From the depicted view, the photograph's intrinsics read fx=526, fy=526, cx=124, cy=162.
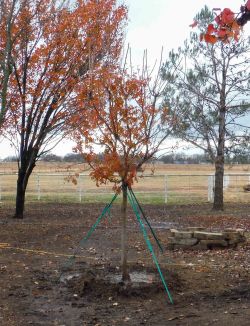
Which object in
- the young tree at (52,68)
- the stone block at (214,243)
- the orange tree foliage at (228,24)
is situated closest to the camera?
the orange tree foliage at (228,24)

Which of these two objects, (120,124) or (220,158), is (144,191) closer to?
(220,158)

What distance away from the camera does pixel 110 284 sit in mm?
7078

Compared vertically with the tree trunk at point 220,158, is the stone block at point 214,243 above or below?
below

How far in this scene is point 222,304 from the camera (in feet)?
20.1

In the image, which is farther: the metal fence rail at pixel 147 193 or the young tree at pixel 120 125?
the metal fence rail at pixel 147 193

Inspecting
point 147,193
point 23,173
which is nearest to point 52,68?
point 23,173

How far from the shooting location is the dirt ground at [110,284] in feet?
19.3

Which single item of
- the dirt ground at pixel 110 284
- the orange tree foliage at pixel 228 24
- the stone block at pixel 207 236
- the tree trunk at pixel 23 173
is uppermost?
the orange tree foliage at pixel 228 24

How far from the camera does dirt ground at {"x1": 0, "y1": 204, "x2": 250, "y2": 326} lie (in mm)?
5871

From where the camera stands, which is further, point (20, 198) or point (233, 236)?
point (20, 198)

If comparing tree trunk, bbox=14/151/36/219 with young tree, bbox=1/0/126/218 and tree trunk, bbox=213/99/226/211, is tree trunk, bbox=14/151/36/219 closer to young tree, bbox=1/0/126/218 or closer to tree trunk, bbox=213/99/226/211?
young tree, bbox=1/0/126/218

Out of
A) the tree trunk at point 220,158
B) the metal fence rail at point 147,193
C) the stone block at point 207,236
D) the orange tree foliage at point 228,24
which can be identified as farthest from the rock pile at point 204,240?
the tree trunk at point 220,158

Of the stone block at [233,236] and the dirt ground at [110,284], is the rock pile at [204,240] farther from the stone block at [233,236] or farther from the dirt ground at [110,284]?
the dirt ground at [110,284]

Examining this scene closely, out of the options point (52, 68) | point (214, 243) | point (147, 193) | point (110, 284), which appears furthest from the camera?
point (147, 193)
